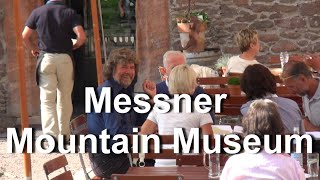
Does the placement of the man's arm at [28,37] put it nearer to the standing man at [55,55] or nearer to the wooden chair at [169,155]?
the standing man at [55,55]

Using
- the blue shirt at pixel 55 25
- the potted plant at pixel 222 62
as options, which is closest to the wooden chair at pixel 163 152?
the blue shirt at pixel 55 25

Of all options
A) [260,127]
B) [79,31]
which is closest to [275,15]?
[79,31]

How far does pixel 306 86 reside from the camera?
5.68 metres

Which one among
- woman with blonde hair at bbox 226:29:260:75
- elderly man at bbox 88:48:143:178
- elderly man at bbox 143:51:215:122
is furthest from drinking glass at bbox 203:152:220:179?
woman with blonde hair at bbox 226:29:260:75

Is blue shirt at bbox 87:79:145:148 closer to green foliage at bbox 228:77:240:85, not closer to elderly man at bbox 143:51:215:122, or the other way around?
elderly man at bbox 143:51:215:122

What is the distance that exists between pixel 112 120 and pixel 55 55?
2507 mm

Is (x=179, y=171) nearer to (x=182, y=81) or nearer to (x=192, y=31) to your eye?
(x=182, y=81)

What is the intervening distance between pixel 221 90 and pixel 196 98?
1.33 metres

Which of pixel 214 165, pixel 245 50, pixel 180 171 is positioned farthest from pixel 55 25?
pixel 214 165

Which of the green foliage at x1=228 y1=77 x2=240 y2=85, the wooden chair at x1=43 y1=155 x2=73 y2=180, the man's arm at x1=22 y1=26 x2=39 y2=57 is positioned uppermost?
the man's arm at x1=22 y1=26 x2=39 y2=57

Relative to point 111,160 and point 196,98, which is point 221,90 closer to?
point 196,98

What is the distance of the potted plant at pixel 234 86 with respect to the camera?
673 centimetres

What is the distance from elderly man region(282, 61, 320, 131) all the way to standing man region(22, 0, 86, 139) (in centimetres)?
296

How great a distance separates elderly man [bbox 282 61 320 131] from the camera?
221 inches
